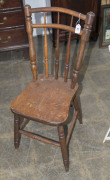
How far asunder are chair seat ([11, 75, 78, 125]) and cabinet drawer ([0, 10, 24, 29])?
46.8 inches

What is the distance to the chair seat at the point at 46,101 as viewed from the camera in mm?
1418

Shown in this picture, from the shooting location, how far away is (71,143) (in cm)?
187

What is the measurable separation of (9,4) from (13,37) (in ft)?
1.44

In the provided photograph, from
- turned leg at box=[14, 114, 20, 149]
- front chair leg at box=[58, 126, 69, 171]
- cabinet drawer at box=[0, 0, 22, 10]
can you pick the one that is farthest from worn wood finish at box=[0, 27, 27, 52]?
front chair leg at box=[58, 126, 69, 171]

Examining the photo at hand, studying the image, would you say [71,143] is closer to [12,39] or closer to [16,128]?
[16,128]

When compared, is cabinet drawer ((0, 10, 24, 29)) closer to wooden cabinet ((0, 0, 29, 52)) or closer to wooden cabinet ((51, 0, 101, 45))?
wooden cabinet ((0, 0, 29, 52))

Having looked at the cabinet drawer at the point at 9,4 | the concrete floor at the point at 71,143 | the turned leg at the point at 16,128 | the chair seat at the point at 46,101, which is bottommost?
the concrete floor at the point at 71,143

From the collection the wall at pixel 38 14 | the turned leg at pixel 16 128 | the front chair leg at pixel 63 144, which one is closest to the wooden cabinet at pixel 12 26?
the wall at pixel 38 14

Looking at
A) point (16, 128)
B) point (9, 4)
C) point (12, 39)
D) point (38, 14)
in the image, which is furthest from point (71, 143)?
point (38, 14)

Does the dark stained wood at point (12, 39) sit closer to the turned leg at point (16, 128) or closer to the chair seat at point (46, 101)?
the chair seat at point (46, 101)

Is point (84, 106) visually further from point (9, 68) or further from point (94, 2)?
point (94, 2)

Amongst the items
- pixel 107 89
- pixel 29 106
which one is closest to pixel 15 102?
pixel 29 106

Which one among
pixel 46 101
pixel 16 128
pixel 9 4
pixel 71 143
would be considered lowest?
pixel 71 143

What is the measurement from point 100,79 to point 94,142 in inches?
38.0
